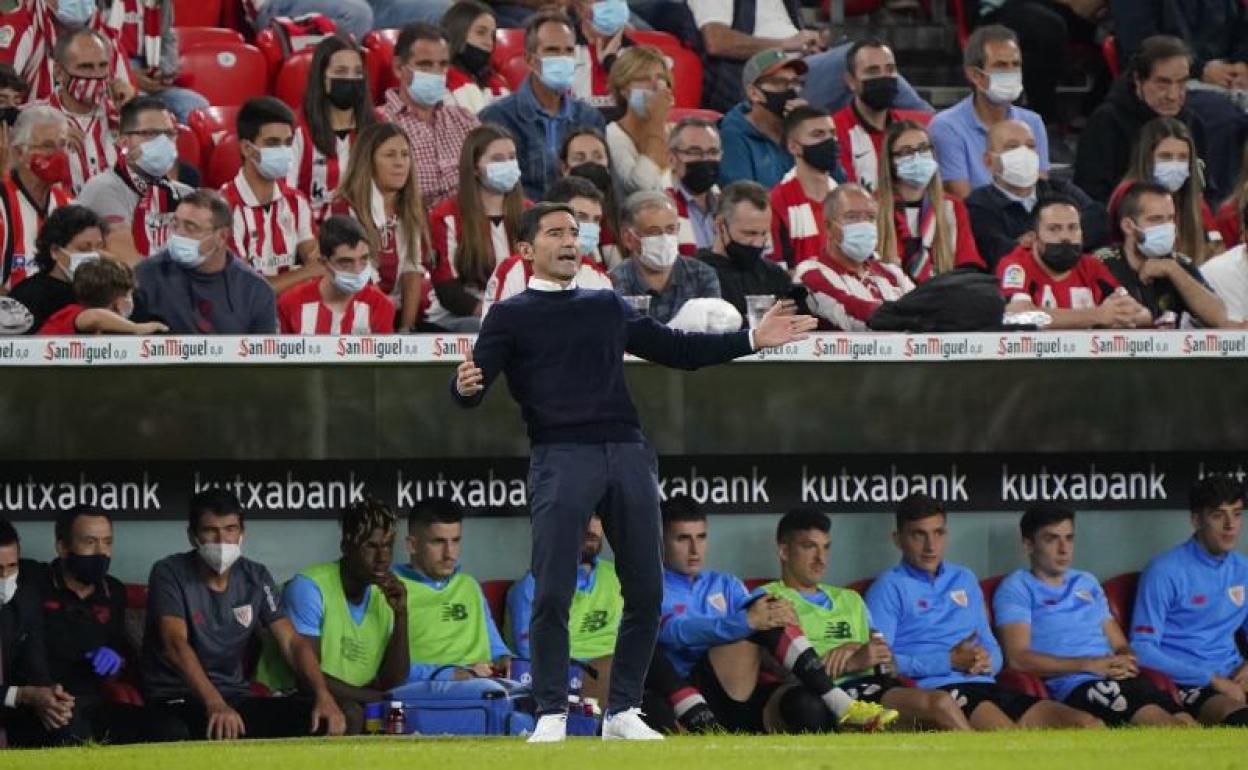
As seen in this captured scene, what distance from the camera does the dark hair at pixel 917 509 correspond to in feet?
35.0

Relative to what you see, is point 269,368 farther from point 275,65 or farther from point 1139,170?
point 1139,170

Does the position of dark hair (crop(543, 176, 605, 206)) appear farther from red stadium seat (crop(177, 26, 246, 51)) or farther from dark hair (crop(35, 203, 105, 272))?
red stadium seat (crop(177, 26, 246, 51))

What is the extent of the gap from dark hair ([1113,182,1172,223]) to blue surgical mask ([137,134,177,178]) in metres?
4.72

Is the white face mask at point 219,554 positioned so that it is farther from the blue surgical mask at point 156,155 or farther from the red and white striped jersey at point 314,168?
the red and white striped jersey at point 314,168

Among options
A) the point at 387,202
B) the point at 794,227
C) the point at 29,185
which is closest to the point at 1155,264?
the point at 794,227

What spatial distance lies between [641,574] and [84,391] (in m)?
3.26

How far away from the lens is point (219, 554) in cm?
1003

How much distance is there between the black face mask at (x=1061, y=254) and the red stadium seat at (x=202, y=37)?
16.2ft

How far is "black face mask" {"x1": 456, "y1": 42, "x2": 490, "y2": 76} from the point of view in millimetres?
12945

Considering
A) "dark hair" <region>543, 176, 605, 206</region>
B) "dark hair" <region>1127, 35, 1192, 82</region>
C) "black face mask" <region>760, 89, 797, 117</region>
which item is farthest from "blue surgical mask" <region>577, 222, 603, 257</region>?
"dark hair" <region>1127, 35, 1192, 82</region>

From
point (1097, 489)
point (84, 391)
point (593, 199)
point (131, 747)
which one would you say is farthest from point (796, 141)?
point (131, 747)

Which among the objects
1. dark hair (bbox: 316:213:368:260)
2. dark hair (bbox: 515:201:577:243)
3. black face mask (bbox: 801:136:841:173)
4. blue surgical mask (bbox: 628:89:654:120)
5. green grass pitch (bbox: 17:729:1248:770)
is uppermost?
blue surgical mask (bbox: 628:89:654:120)

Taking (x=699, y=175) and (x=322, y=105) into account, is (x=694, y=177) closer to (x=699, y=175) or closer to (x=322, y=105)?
(x=699, y=175)

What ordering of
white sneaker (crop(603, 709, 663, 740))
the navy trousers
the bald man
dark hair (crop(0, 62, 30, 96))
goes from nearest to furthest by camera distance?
the navy trousers, white sneaker (crop(603, 709, 663, 740)), dark hair (crop(0, 62, 30, 96)), the bald man
